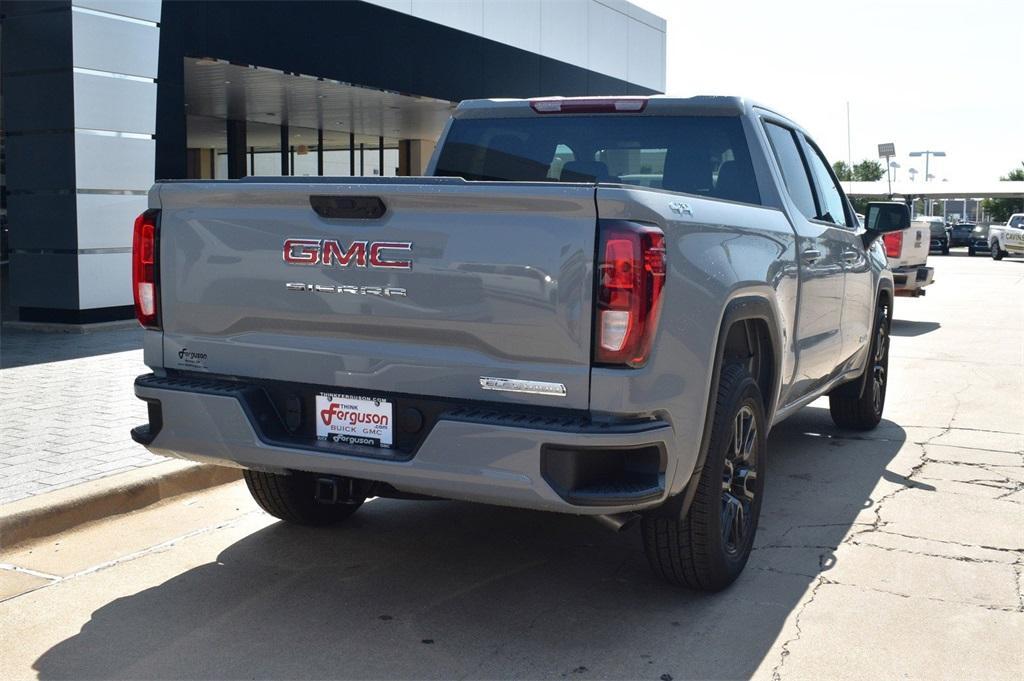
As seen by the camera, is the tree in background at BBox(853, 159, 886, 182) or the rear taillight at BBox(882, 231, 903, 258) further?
the tree in background at BBox(853, 159, 886, 182)

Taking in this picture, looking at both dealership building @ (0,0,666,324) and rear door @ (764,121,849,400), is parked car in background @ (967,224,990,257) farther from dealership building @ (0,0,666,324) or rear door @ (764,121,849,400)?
rear door @ (764,121,849,400)

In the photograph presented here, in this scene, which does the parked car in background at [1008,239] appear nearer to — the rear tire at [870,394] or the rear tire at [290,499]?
the rear tire at [870,394]

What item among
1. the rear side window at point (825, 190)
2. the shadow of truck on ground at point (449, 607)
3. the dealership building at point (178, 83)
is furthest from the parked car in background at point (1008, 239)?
the shadow of truck on ground at point (449, 607)

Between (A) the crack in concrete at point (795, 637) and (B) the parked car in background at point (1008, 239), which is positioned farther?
(B) the parked car in background at point (1008, 239)

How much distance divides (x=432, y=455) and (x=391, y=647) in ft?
2.42

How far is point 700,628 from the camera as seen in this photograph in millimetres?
4297

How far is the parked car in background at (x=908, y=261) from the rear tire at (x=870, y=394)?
8.28 metres

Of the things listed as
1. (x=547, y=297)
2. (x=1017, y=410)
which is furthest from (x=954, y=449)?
(x=547, y=297)

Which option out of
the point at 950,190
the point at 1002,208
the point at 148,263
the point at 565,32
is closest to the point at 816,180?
the point at 148,263

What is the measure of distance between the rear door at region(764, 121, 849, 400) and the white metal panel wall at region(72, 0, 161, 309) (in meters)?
9.09

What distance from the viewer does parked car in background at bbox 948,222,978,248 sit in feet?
162

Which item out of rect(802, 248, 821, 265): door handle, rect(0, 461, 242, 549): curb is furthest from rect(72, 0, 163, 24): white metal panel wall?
rect(802, 248, 821, 265): door handle

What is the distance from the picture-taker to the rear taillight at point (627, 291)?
3.73m

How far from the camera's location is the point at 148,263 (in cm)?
455
